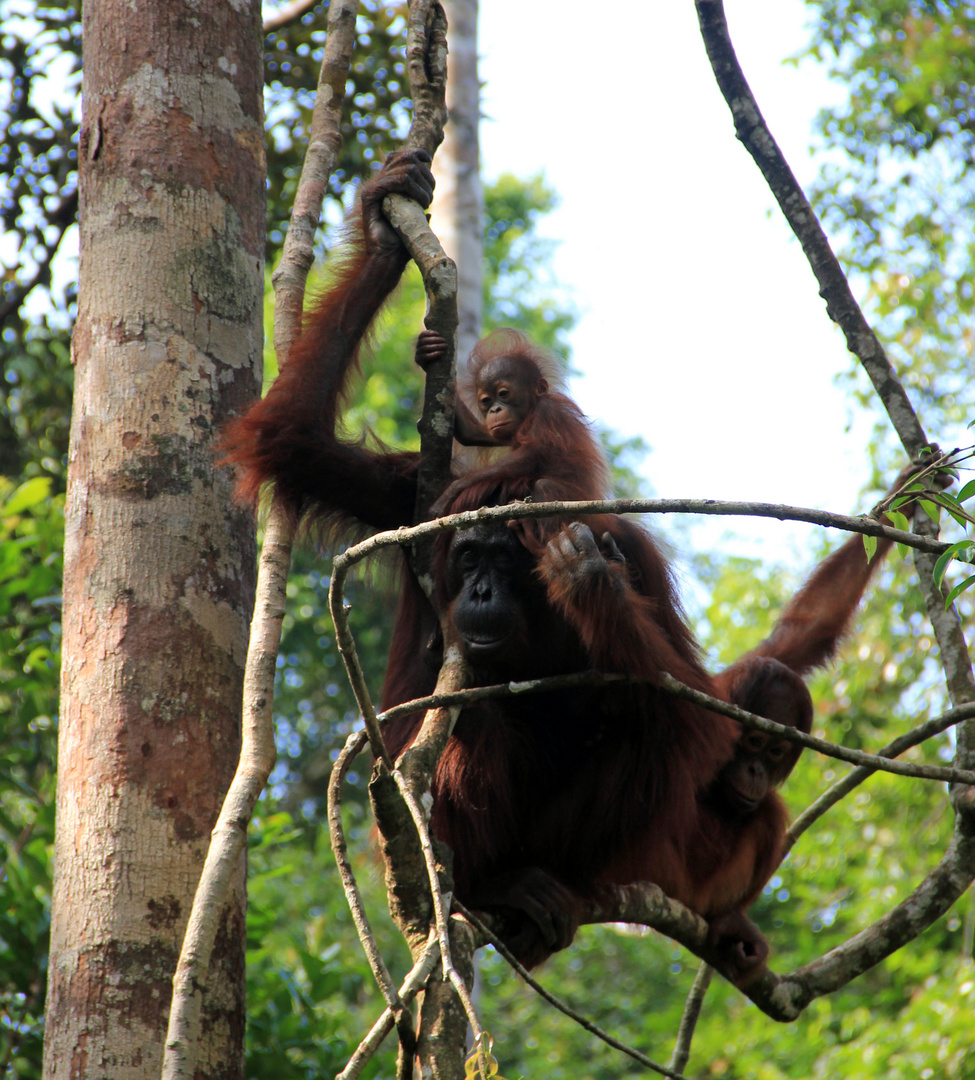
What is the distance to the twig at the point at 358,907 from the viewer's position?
1532 mm

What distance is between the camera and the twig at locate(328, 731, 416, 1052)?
1.53 metres

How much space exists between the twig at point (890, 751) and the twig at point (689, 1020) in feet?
1.56

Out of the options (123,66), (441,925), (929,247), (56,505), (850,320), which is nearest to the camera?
(441,925)

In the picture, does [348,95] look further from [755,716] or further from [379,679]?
[379,679]

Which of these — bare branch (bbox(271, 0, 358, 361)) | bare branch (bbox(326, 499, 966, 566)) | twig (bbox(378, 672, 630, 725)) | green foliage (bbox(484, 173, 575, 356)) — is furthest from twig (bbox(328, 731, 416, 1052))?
green foliage (bbox(484, 173, 575, 356))

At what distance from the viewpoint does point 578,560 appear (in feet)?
8.39

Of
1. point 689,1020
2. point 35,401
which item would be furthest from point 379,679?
point 689,1020

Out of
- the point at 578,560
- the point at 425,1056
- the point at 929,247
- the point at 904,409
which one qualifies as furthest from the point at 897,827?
the point at 425,1056

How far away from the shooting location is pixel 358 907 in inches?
63.1

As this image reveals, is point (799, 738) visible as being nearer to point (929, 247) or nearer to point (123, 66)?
point (123, 66)

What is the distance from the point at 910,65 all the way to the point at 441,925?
8.90 metres

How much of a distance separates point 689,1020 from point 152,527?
2.15 meters

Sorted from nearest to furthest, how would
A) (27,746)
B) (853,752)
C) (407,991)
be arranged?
1. (407,991)
2. (853,752)
3. (27,746)

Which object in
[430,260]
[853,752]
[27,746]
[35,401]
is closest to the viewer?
[853,752]
